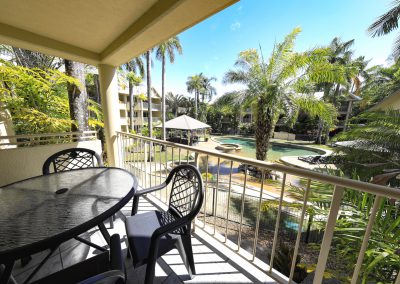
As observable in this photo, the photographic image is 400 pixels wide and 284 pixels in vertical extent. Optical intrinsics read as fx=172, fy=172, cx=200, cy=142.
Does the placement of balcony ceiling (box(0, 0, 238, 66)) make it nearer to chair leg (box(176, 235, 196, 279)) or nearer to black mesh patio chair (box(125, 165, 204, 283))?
black mesh patio chair (box(125, 165, 204, 283))

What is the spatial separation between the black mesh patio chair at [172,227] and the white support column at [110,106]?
212cm

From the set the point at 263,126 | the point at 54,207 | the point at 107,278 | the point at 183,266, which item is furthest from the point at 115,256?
the point at 263,126

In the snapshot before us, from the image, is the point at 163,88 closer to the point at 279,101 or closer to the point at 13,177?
the point at 279,101

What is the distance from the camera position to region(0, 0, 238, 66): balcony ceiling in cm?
157

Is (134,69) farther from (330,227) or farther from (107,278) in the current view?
(330,227)

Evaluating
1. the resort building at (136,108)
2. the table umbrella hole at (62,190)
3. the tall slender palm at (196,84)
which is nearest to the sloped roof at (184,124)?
the table umbrella hole at (62,190)

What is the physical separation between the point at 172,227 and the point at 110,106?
9.48ft

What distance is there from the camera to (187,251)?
1382 mm

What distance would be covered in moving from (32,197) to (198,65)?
26.5 m

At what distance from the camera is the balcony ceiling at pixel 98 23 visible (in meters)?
1.57

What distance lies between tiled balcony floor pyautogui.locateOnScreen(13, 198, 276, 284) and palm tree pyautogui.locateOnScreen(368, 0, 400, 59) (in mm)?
9693

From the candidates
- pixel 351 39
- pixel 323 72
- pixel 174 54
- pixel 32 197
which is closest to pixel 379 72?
pixel 351 39

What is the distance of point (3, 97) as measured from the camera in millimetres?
3617

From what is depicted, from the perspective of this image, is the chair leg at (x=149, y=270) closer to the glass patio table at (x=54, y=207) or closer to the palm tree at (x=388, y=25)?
the glass patio table at (x=54, y=207)
